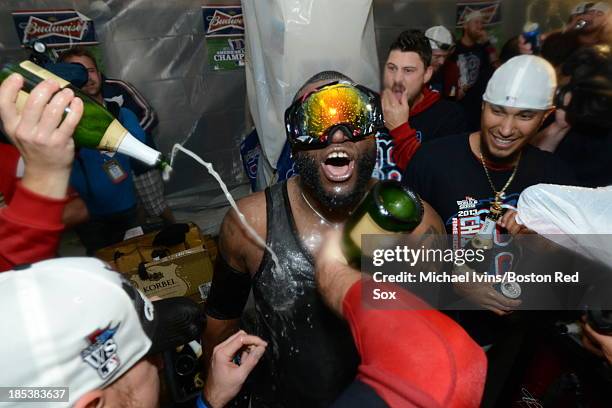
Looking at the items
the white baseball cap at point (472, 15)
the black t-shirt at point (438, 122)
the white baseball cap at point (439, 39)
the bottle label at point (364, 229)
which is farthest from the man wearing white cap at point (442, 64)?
the bottle label at point (364, 229)

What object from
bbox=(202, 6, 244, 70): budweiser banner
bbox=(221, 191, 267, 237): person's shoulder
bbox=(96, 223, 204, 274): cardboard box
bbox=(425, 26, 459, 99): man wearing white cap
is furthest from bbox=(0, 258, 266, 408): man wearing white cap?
bbox=(202, 6, 244, 70): budweiser banner

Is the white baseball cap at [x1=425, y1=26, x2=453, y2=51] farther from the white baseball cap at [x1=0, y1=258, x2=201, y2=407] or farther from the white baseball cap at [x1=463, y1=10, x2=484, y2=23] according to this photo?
the white baseball cap at [x1=0, y1=258, x2=201, y2=407]

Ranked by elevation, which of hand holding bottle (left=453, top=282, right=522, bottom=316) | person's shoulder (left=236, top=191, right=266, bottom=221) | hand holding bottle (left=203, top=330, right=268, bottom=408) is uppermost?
person's shoulder (left=236, top=191, right=266, bottom=221)

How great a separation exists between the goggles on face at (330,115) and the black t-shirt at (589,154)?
5.87 ft

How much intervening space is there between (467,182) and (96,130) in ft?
5.82

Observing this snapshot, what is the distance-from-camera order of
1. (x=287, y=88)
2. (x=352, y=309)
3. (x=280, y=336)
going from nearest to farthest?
(x=352, y=309)
(x=280, y=336)
(x=287, y=88)

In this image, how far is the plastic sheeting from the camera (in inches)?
95.6

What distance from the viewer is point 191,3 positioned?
4.55 m

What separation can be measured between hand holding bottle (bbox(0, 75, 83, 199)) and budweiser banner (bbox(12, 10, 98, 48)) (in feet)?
12.0

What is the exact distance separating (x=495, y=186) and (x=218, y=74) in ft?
12.0

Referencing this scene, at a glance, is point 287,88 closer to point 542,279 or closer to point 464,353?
point 542,279

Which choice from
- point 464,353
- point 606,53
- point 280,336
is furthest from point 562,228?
point 606,53

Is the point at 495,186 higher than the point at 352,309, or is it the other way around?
the point at 352,309

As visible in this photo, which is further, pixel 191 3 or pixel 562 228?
pixel 191 3
